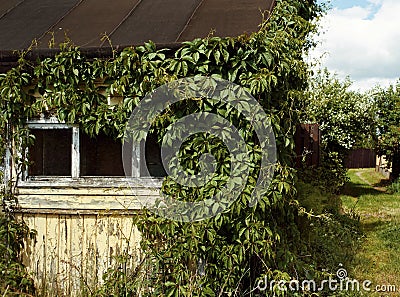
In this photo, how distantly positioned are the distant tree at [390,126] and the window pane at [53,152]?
13.0 meters

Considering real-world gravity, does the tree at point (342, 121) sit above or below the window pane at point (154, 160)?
above

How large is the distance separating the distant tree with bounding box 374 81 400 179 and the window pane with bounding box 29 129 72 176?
1302 centimetres

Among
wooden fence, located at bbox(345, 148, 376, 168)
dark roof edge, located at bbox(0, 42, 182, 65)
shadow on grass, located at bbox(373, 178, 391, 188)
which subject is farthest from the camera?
wooden fence, located at bbox(345, 148, 376, 168)

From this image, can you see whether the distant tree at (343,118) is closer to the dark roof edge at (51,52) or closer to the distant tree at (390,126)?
the distant tree at (390,126)

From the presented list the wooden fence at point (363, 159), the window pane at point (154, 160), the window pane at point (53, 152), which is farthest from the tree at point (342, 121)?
the wooden fence at point (363, 159)

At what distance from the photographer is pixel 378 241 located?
840 cm

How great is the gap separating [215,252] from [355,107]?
12130 millimetres

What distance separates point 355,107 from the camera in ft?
50.7

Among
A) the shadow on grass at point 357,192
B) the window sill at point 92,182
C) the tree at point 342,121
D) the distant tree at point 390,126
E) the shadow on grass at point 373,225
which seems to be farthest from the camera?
the distant tree at point 390,126

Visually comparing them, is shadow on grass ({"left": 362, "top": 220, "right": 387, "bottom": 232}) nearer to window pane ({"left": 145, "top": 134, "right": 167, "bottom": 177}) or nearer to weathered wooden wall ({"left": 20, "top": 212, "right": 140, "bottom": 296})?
window pane ({"left": 145, "top": 134, "right": 167, "bottom": 177})

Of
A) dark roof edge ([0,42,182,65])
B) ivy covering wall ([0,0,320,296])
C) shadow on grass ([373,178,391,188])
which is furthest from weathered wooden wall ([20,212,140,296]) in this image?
shadow on grass ([373,178,391,188])

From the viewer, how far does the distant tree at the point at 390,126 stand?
17.5 metres

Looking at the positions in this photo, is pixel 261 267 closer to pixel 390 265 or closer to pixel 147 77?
pixel 147 77

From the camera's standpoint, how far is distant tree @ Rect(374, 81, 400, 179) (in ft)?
57.4
